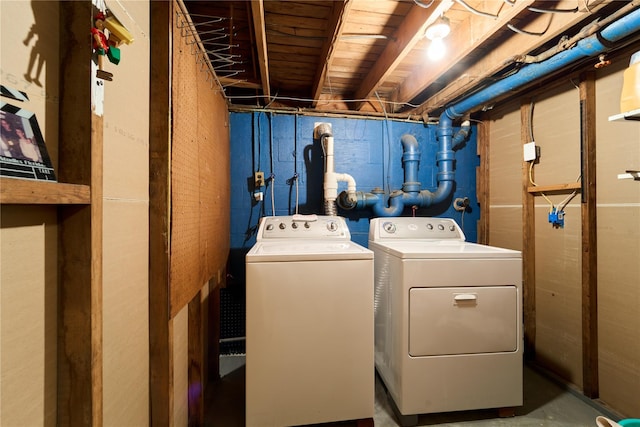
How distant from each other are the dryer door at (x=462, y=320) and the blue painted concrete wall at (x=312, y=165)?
1.12 metres

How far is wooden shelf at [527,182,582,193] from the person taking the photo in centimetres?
185

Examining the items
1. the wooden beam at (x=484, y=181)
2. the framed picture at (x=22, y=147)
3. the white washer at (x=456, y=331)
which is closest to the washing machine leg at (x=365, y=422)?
the white washer at (x=456, y=331)

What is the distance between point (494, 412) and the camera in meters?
1.67

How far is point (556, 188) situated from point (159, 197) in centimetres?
258

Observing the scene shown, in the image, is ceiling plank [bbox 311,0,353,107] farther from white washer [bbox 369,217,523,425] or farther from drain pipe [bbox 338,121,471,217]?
white washer [bbox 369,217,523,425]

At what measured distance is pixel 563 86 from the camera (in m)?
1.93

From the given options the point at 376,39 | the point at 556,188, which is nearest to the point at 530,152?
the point at 556,188

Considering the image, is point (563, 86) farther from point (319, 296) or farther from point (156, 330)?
point (156, 330)

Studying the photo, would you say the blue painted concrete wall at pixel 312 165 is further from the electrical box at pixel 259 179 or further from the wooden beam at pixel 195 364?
the wooden beam at pixel 195 364

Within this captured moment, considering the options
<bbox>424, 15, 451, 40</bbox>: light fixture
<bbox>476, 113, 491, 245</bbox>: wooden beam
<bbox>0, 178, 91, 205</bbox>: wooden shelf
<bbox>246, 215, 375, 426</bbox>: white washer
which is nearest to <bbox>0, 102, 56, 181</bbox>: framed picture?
<bbox>0, 178, 91, 205</bbox>: wooden shelf

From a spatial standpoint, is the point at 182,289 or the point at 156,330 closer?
the point at 156,330

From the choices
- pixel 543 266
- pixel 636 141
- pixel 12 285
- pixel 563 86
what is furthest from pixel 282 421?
pixel 563 86

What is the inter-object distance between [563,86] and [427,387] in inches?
90.2

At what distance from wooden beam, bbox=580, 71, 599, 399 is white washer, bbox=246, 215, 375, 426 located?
4.96 ft
